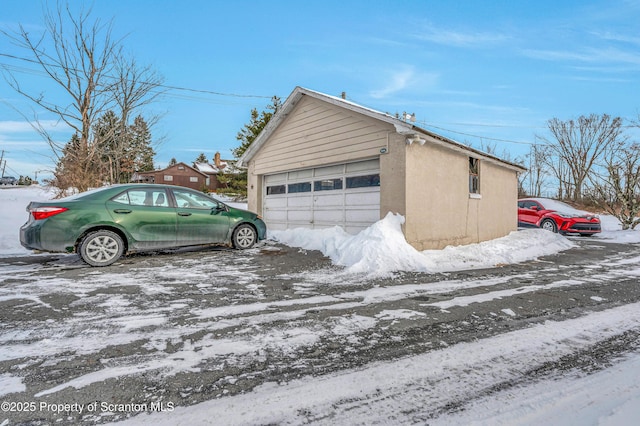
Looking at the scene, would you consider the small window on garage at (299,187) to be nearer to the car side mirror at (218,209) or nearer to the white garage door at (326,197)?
the white garage door at (326,197)

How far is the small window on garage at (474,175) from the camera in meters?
9.91

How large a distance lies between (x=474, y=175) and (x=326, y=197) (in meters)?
4.53

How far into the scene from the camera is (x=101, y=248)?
6.14m

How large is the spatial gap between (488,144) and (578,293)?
36.2m

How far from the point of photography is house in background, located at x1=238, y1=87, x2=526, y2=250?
795cm

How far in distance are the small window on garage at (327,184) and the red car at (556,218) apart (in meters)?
9.93

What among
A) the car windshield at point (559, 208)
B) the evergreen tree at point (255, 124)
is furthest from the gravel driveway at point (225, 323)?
A: the evergreen tree at point (255, 124)

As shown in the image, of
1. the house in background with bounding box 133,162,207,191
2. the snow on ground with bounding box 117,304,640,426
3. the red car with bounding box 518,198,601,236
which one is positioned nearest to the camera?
the snow on ground with bounding box 117,304,640,426

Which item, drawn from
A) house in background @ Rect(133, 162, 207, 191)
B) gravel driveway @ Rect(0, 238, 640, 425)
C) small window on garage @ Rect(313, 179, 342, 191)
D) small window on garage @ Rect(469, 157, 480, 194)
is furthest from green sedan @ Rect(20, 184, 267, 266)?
house in background @ Rect(133, 162, 207, 191)

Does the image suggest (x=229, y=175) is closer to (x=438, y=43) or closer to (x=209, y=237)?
(x=438, y=43)

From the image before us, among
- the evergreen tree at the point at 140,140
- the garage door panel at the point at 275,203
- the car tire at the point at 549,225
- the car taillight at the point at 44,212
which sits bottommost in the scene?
the car tire at the point at 549,225

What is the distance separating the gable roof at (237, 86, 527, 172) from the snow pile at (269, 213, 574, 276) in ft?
6.66

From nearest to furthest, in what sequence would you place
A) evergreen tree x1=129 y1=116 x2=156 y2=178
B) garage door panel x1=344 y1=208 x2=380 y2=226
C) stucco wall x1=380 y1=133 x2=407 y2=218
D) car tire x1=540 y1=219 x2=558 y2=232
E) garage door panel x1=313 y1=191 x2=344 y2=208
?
stucco wall x1=380 y1=133 x2=407 y2=218 → garage door panel x1=344 y1=208 x2=380 y2=226 → garage door panel x1=313 y1=191 x2=344 y2=208 → car tire x1=540 y1=219 x2=558 y2=232 → evergreen tree x1=129 y1=116 x2=156 y2=178

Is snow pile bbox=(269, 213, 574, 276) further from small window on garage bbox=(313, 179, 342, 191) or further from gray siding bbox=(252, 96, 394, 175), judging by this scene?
gray siding bbox=(252, 96, 394, 175)
